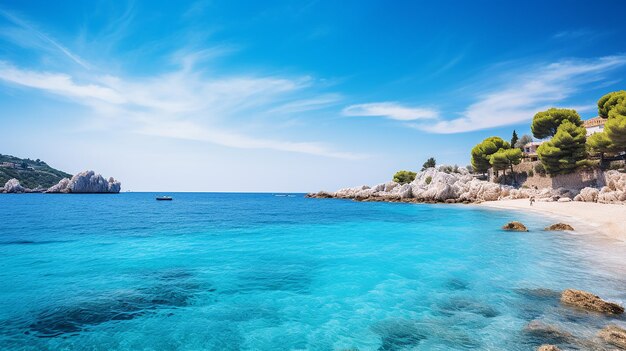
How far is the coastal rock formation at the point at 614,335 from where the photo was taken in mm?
8203

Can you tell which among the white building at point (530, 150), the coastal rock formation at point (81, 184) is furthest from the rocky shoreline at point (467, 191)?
the coastal rock formation at point (81, 184)

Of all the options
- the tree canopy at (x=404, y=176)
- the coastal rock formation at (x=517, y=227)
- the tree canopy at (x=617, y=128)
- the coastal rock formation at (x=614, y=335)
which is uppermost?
the tree canopy at (x=617, y=128)

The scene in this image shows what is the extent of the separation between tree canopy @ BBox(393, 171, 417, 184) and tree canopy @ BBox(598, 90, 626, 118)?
64591 mm

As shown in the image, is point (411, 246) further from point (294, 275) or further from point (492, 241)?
point (294, 275)

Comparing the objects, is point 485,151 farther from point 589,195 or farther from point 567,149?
point 589,195

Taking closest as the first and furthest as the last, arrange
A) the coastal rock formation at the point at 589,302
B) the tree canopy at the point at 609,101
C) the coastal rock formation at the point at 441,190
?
the coastal rock formation at the point at 589,302
the tree canopy at the point at 609,101
the coastal rock formation at the point at 441,190

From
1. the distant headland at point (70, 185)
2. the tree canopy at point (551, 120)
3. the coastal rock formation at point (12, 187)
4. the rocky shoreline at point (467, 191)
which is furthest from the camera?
the distant headland at point (70, 185)

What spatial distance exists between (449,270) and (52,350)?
16.5m

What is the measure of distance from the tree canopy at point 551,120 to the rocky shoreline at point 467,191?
46.2ft

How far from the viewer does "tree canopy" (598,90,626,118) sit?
62.5 meters

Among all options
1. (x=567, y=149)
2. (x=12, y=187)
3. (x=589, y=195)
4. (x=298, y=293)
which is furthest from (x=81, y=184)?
(x=589, y=195)

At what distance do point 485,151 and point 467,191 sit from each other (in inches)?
488

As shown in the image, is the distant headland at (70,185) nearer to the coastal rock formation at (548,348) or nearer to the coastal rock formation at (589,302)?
the coastal rock formation at (589,302)

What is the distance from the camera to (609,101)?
64.6m
